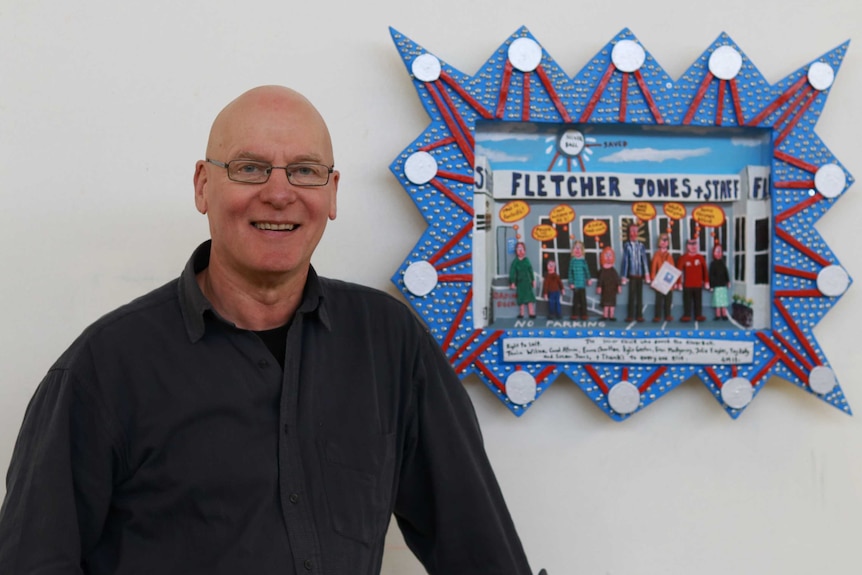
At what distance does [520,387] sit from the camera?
4.72ft

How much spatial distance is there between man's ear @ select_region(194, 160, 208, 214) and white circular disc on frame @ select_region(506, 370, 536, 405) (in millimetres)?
570

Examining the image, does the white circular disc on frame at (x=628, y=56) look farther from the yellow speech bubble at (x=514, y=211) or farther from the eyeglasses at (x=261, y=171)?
the eyeglasses at (x=261, y=171)

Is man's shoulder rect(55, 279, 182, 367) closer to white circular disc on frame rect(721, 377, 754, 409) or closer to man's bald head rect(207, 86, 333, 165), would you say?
man's bald head rect(207, 86, 333, 165)

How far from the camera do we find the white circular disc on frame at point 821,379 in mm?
1473

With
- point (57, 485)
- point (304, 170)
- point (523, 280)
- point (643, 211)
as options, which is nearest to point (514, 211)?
point (523, 280)

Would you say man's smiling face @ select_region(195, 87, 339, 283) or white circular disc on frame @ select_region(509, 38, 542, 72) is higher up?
white circular disc on frame @ select_region(509, 38, 542, 72)

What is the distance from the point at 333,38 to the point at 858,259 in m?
0.97

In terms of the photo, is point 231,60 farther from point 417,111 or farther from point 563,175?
point 563,175

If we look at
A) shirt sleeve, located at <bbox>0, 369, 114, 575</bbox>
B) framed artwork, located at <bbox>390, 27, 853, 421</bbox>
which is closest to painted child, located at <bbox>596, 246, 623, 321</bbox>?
framed artwork, located at <bbox>390, 27, 853, 421</bbox>

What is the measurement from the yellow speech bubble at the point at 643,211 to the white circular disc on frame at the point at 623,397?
0.28 meters

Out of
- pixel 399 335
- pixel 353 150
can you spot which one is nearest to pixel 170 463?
pixel 399 335

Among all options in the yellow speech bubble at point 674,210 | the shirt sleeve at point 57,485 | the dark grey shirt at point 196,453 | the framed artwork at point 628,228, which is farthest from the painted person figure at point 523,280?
the shirt sleeve at point 57,485

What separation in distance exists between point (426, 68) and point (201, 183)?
0.44 metres

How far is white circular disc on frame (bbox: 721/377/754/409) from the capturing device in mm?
1462
